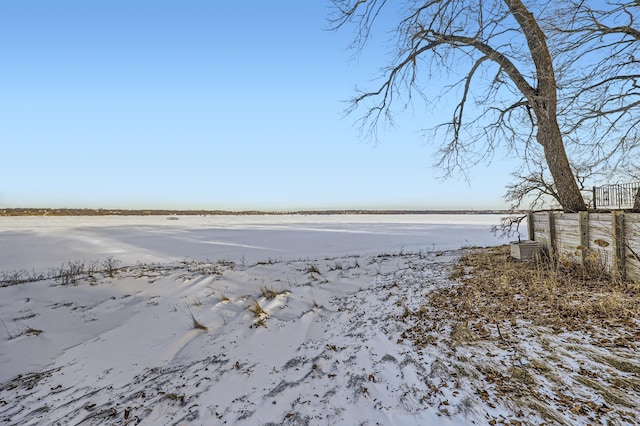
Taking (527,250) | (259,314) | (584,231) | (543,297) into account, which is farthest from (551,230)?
(259,314)

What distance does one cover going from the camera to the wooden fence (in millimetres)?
5207

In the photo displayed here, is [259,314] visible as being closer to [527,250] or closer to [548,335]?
[548,335]

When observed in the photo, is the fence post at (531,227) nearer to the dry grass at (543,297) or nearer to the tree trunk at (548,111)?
the tree trunk at (548,111)

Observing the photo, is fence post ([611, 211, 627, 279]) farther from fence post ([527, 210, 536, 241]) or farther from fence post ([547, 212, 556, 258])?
fence post ([527, 210, 536, 241])

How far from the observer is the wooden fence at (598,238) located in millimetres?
5207

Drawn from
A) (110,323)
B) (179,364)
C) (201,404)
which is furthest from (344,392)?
(110,323)

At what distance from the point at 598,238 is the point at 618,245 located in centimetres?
50

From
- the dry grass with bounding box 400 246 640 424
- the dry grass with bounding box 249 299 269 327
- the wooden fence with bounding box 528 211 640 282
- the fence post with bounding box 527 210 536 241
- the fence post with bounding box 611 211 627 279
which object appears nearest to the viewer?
the dry grass with bounding box 400 246 640 424

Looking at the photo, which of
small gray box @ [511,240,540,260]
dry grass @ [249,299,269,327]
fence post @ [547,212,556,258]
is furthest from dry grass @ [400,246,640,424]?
dry grass @ [249,299,269,327]

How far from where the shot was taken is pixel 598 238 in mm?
5902

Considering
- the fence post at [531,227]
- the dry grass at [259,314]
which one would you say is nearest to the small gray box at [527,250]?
the fence post at [531,227]

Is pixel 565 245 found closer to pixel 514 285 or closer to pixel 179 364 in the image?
pixel 514 285

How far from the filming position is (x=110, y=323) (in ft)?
18.6

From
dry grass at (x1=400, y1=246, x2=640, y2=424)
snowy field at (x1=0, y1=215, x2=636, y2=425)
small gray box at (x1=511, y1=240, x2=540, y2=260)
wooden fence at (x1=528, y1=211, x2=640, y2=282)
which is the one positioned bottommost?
snowy field at (x1=0, y1=215, x2=636, y2=425)
